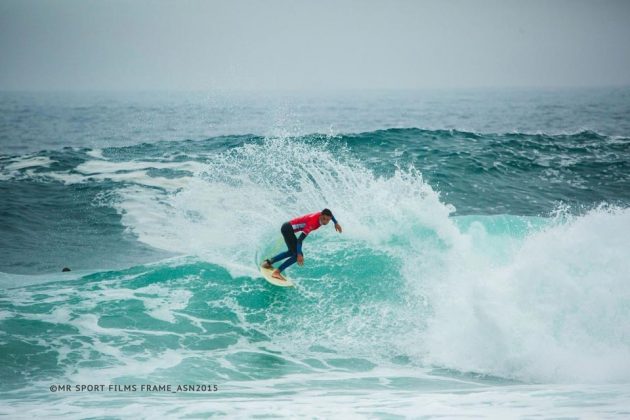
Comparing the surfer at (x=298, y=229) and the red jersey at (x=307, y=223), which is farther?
the red jersey at (x=307, y=223)

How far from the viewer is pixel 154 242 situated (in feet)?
45.6

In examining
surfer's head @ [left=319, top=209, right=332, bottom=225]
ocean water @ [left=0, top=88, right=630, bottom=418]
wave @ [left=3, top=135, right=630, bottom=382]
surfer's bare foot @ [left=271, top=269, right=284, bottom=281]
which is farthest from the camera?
surfer's bare foot @ [left=271, top=269, right=284, bottom=281]

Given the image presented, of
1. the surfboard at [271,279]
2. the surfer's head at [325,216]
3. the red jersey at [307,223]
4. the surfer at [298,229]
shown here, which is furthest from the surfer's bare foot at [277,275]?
the surfer's head at [325,216]

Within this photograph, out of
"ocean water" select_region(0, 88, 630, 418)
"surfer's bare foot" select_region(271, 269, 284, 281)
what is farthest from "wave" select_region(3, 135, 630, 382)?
"surfer's bare foot" select_region(271, 269, 284, 281)

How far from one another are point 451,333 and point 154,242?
8644mm

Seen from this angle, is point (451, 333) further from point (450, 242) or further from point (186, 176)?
point (186, 176)

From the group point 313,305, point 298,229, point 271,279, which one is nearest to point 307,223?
point 298,229

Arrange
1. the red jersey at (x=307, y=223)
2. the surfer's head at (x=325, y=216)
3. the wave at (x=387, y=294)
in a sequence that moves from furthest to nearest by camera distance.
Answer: the red jersey at (x=307, y=223) < the surfer's head at (x=325, y=216) < the wave at (x=387, y=294)

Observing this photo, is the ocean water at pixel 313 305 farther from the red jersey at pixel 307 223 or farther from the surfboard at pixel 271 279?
the red jersey at pixel 307 223

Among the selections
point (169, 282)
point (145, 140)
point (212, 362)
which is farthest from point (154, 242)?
point (145, 140)

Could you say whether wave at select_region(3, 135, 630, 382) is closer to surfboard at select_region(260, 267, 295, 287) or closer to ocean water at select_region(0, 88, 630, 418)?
ocean water at select_region(0, 88, 630, 418)

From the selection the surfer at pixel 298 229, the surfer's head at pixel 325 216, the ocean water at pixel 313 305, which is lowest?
the ocean water at pixel 313 305

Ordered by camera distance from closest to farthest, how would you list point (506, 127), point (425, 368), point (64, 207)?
1. point (425, 368)
2. point (64, 207)
3. point (506, 127)

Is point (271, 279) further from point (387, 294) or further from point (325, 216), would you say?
point (387, 294)
